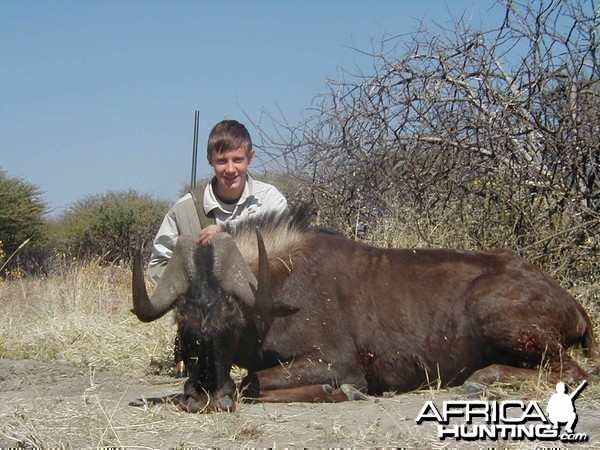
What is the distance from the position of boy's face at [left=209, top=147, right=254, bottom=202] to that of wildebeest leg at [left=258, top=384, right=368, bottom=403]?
1.65 metres

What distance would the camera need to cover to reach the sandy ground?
3961 millimetres

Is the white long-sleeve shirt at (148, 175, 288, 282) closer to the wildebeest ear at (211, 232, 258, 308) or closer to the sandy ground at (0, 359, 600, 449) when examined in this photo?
the wildebeest ear at (211, 232, 258, 308)

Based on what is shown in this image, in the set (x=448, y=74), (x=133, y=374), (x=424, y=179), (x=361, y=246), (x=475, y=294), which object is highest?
(x=448, y=74)

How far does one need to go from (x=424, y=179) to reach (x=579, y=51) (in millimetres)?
2017

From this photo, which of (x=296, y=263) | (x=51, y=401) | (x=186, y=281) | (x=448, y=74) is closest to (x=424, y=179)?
(x=448, y=74)

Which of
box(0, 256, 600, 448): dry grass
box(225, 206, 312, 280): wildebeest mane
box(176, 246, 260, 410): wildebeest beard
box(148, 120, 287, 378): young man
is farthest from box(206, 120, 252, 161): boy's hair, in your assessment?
box(0, 256, 600, 448): dry grass

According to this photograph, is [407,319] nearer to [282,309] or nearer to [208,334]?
[282,309]

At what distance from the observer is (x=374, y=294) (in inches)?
226

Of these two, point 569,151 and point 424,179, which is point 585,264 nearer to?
point 569,151

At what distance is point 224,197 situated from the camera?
6.16 metres

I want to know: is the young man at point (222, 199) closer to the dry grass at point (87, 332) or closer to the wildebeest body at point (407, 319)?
the wildebeest body at point (407, 319)

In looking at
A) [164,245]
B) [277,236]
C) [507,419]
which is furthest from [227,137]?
[507,419]

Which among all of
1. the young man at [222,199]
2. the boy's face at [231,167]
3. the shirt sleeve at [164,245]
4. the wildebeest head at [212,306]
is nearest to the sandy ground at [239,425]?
the wildebeest head at [212,306]

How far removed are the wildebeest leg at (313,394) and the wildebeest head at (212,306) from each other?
0.34 meters
